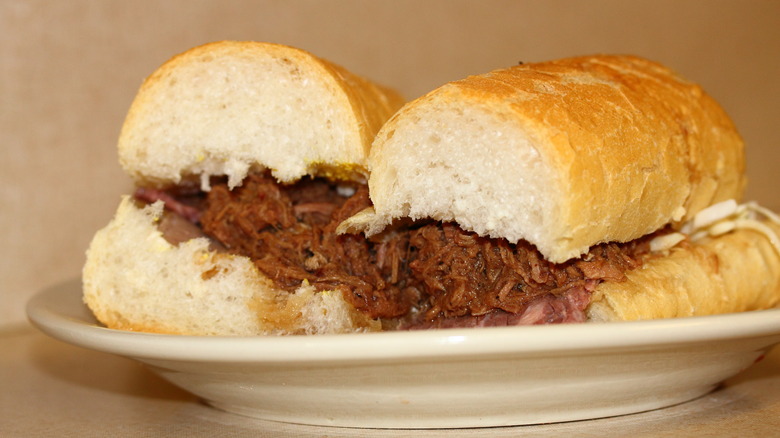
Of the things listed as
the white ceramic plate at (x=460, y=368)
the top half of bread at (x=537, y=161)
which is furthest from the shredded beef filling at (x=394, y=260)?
the white ceramic plate at (x=460, y=368)

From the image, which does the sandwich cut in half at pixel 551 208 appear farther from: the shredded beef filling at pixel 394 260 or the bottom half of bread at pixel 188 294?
the bottom half of bread at pixel 188 294

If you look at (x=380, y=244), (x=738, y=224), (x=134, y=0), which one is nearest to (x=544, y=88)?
(x=380, y=244)

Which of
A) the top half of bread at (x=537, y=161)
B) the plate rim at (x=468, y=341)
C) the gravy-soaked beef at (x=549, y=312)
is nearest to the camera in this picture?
the plate rim at (x=468, y=341)

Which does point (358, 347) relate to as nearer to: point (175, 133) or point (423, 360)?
point (423, 360)

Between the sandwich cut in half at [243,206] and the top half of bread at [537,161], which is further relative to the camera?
the sandwich cut in half at [243,206]

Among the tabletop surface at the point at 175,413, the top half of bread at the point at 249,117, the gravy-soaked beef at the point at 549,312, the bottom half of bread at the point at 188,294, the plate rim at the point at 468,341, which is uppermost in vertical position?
the top half of bread at the point at 249,117

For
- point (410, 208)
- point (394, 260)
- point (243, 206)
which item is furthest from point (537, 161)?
point (243, 206)

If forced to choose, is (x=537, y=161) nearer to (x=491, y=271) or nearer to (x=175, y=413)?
(x=491, y=271)
